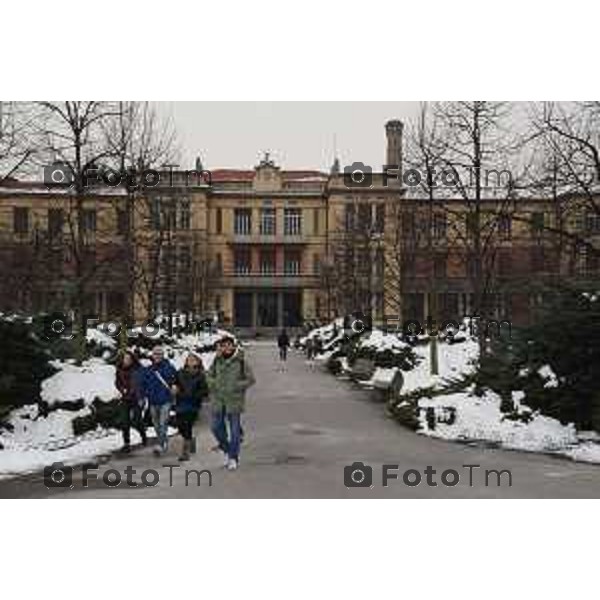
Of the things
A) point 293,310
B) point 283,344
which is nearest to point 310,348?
point 293,310

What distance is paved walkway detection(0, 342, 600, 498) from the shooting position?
9.92 meters

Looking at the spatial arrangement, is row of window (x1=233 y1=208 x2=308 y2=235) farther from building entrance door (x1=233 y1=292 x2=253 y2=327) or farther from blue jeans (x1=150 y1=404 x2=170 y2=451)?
blue jeans (x1=150 y1=404 x2=170 y2=451)

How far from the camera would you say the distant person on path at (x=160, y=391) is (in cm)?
1212

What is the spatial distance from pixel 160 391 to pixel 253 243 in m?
6.96

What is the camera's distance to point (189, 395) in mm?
11750

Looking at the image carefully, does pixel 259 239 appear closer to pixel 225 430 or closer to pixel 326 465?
pixel 225 430

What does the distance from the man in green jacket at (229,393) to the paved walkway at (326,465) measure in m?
0.33

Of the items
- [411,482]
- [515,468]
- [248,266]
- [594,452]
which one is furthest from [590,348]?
[248,266]

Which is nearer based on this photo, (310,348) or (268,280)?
(268,280)

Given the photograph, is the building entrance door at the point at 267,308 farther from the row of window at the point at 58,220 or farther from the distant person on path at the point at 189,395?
the distant person on path at the point at 189,395

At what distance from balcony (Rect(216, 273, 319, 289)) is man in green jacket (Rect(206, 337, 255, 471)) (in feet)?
23.7

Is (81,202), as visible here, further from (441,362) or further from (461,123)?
(441,362)

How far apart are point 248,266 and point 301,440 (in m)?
6.56

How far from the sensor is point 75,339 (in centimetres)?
1528
